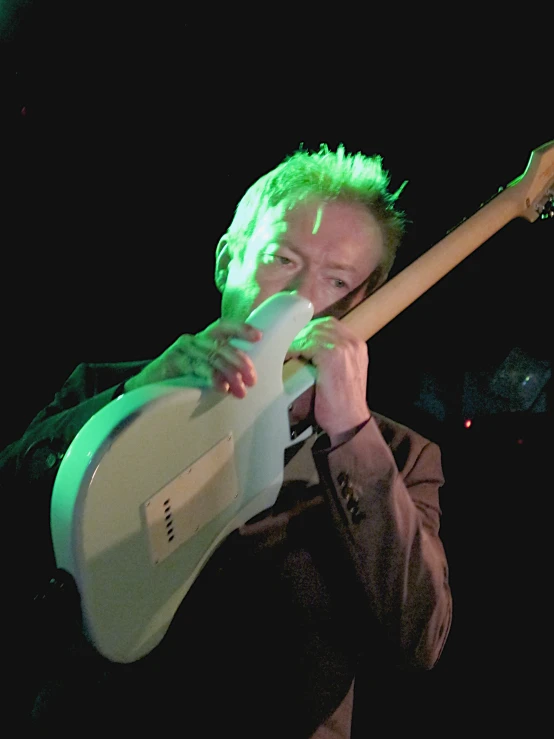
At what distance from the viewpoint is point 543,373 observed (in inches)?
93.9

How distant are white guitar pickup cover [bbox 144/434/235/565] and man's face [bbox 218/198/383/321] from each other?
368 mm

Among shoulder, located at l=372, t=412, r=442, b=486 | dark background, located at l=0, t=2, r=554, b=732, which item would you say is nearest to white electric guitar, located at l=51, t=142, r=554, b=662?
shoulder, located at l=372, t=412, r=442, b=486

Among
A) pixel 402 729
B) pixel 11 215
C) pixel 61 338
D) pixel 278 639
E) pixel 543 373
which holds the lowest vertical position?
pixel 402 729

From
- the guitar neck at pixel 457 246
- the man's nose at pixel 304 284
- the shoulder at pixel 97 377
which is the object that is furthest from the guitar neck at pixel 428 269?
the shoulder at pixel 97 377

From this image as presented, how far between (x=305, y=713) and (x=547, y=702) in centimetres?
129

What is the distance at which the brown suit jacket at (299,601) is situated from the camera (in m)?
0.77

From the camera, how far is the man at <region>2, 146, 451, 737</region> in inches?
30.0

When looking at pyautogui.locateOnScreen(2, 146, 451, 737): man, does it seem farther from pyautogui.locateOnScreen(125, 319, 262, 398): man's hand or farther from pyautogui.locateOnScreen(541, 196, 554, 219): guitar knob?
pyautogui.locateOnScreen(541, 196, 554, 219): guitar knob

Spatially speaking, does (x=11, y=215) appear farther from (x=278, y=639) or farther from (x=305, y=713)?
(x=305, y=713)

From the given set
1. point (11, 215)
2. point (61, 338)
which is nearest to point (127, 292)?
point (61, 338)

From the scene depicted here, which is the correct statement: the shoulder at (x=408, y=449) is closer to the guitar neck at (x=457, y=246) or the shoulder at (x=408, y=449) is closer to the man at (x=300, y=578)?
the man at (x=300, y=578)

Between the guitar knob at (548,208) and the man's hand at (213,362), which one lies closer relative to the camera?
the man's hand at (213,362)

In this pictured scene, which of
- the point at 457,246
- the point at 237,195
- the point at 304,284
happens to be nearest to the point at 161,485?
the point at 304,284

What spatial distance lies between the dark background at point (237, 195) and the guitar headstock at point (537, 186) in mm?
352
